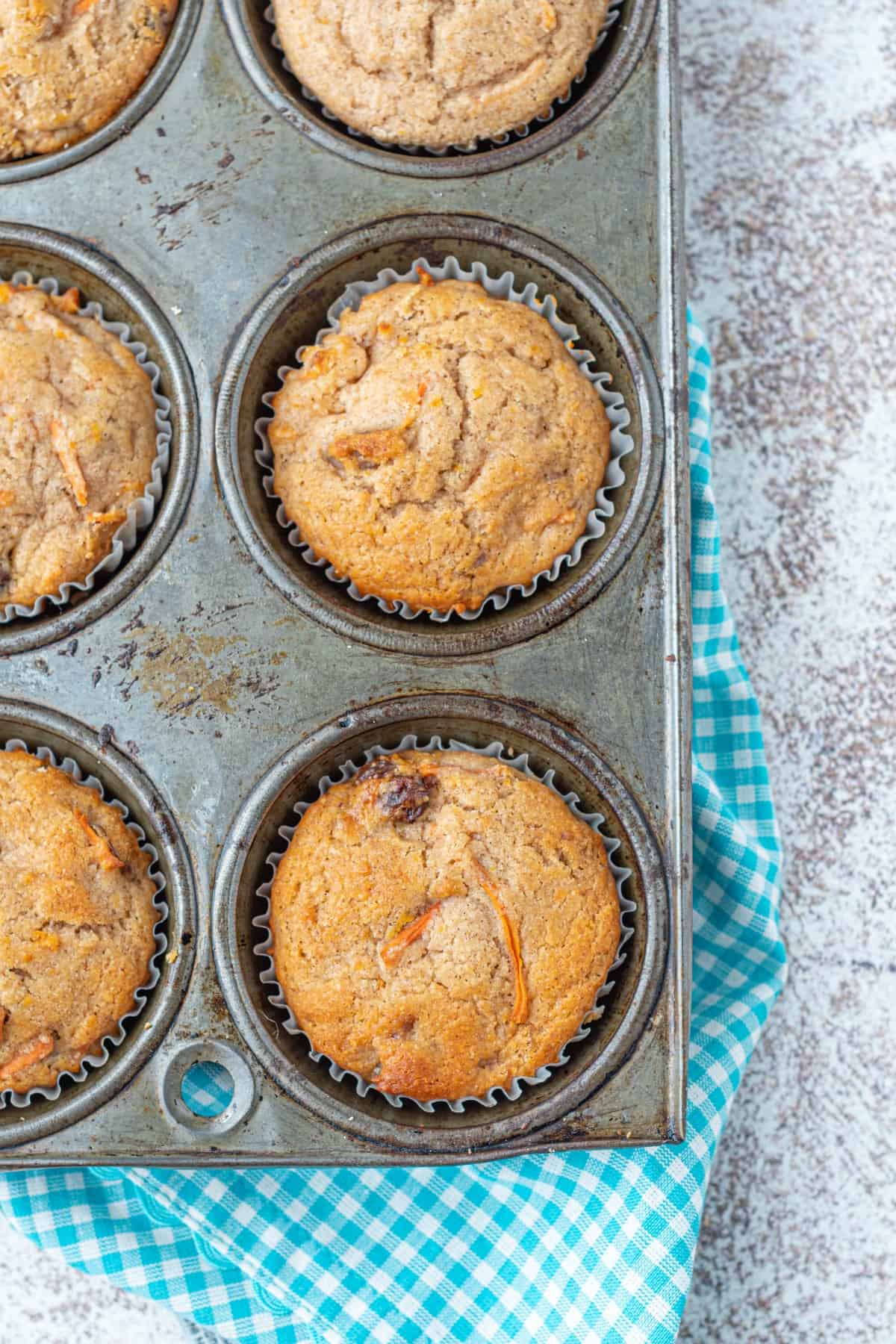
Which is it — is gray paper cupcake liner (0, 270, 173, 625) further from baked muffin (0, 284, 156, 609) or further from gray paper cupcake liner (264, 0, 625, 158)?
gray paper cupcake liner (264, 0, 625, 158)

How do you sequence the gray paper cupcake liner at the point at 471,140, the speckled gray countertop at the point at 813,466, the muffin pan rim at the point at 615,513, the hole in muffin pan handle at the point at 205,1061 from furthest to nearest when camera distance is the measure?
the speckled gray countertop at the point at 813,466 < the gray paper cupcake liner at the point at 471,140 < the muffin pan rim at the point at 615,513 < the hole in muffin pan handle at the point at 205,1061

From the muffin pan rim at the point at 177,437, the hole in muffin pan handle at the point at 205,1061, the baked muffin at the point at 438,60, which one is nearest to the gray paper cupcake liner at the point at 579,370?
the muffin pan rim at the point at 177,437

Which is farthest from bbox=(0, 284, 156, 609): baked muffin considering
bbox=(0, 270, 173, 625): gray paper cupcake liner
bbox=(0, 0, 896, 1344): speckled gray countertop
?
bbox=(0, 0, 896, 1344): speckled gray countertop

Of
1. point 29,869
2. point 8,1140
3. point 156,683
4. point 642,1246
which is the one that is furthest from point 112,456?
point 642,1246

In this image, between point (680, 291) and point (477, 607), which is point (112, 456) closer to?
point (477, 607)

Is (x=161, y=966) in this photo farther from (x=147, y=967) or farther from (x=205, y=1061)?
(x=205, y=1061)

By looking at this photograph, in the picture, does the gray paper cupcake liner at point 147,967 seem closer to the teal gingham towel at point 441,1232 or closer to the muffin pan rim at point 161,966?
the muffin pan rim at point 161,966
